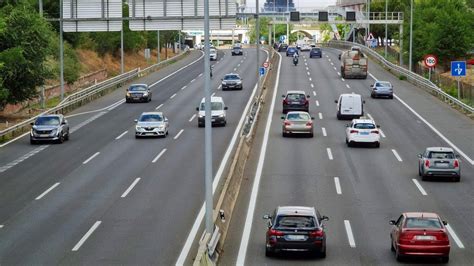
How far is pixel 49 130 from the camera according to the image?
2000 inches

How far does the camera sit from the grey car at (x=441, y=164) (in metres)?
39.2

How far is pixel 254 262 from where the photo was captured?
25781 mm

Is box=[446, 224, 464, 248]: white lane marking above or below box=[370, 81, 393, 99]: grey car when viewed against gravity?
below

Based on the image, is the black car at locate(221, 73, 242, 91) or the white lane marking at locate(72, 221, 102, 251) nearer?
the white lane marking at locate(72, 221, 102, 251)

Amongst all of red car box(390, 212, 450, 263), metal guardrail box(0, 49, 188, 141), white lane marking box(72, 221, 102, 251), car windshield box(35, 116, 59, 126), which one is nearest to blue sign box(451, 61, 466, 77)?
metal guardrail box(0, 49, 188, 141)

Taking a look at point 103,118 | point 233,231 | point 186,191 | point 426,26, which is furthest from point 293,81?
point 233,231

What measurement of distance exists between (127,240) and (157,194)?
7.87m

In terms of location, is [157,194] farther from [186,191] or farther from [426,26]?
[426,26]

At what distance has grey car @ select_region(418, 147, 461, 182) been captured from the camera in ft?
129

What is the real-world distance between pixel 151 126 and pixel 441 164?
1869cm

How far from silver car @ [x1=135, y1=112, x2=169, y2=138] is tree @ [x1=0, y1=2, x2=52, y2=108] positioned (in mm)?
9319

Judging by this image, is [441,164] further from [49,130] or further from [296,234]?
[49,130]

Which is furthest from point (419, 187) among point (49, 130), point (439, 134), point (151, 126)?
point (49, 130)

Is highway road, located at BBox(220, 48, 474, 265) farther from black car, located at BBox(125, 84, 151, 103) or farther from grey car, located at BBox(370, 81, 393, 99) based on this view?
black car, located at BBox(125, 84, 151, 103)
